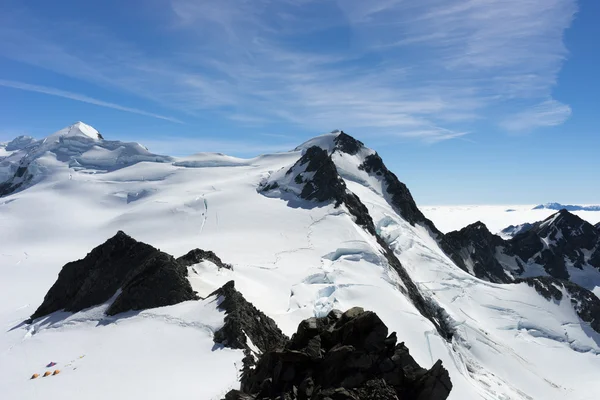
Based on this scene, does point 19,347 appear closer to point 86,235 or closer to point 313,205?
point 313,205

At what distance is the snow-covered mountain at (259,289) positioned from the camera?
2058 centimetres

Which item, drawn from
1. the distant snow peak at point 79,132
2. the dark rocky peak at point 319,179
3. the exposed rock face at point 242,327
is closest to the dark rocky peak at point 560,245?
the dark rocky peak at point 319,179

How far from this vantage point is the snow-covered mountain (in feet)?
67.5

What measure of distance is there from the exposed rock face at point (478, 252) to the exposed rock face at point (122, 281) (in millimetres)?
82315

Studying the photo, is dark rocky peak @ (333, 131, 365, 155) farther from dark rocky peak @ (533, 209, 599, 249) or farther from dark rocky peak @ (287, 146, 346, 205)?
dark rocky peak @ (533, 209, 599, 249)

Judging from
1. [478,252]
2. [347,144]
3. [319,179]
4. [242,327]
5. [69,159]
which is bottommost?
[242,327]

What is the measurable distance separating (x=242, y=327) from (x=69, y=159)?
477ft

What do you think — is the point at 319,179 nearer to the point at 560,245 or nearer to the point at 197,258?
the point at 197,258

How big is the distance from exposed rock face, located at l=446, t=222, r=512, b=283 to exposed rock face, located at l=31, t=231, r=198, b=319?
270 feet

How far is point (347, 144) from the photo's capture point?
10825cm

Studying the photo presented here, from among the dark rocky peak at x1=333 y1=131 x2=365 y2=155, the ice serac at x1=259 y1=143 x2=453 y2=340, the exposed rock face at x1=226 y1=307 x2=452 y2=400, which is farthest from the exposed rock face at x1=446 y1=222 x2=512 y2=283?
the exposed rock face at x1=226 y1=307 x2=452 y2=400

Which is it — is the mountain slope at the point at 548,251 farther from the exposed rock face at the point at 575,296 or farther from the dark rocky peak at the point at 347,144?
the exposed rock face at the point at 575,296

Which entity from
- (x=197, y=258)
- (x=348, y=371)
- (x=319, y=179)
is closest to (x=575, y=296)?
(x=319, y=179)

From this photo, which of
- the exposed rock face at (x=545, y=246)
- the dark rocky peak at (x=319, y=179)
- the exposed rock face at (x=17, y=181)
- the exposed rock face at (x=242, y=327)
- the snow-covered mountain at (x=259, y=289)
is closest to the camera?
the snow-covered mountain at (x=259, y=289)
